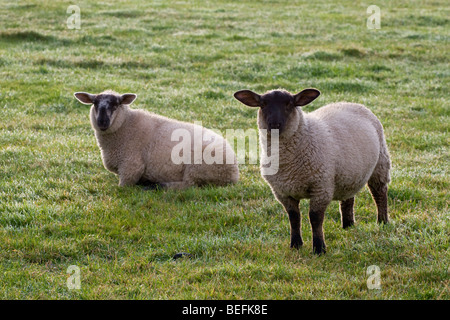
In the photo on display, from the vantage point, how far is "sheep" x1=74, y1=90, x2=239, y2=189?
8.50 m

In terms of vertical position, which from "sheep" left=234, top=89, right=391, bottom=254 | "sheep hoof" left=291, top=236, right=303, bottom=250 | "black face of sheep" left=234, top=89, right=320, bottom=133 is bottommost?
"sheep hoof" left=291, top=236, right=303, bottom=250

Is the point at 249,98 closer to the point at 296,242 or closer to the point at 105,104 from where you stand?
the point at 296,242

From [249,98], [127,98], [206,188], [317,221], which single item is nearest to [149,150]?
[127,98]

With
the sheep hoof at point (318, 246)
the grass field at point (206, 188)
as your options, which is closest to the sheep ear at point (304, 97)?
the sheep hoof at point (318, 246)

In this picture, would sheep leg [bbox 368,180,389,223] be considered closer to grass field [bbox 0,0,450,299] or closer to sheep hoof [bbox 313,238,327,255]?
grass field [bbox 0,0,450,299]

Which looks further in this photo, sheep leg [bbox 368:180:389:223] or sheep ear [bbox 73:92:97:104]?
sheep ear [bbox 73:92:97:104]

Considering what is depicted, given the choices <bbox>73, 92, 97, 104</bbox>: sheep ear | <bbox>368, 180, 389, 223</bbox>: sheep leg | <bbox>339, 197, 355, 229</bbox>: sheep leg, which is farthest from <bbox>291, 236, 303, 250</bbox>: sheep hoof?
<bbox>73, 92, 97, 104</bbox>: sheep ear

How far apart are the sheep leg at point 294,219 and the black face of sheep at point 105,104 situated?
3.56m

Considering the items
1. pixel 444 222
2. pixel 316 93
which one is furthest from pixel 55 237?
pixel 444 222

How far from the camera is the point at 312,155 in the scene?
5824 millimetres

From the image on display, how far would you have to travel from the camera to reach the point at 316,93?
19.4 feet

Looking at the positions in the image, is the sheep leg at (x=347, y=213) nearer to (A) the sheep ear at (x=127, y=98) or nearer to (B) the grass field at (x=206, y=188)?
(B) the grass field at (x=206, y=188)

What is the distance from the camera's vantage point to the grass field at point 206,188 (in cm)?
534

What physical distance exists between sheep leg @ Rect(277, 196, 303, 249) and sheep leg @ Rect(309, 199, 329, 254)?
0.20 meters
